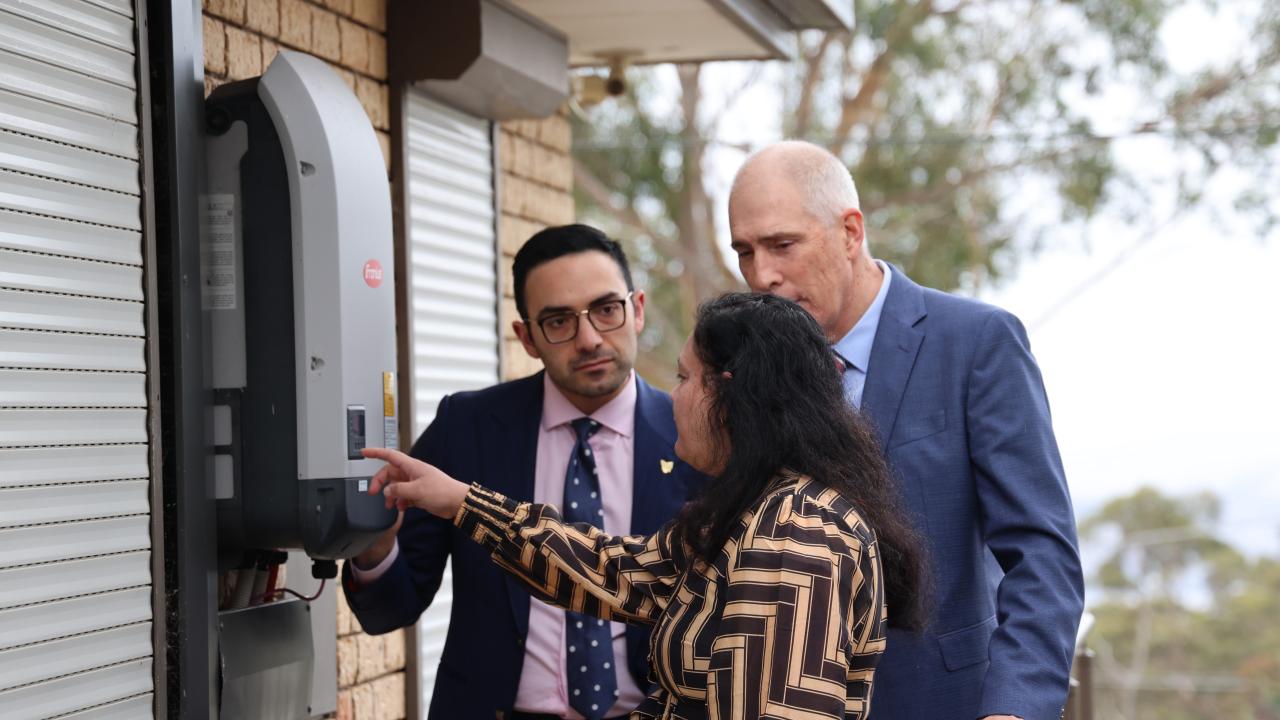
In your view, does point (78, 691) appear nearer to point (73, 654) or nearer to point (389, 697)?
point (73, 654)

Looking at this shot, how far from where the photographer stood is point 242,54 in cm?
343

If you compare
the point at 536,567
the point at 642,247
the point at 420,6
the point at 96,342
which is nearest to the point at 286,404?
the point at 96,342

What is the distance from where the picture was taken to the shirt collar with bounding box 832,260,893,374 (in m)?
2.81

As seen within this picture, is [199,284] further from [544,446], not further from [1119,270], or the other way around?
[1119,270]

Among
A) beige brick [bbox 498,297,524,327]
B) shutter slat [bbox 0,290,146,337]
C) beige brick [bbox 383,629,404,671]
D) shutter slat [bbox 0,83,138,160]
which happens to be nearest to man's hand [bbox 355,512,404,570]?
shutter slat [bbox 0,290,146,337]

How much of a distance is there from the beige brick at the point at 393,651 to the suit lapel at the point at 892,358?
1.95 metres

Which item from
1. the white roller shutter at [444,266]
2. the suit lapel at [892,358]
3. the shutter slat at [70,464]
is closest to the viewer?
the shutter slat at [70,464]

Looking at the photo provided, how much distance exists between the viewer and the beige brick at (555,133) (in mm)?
5301

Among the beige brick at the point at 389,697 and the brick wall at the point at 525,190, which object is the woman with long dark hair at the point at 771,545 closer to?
the beige brick at the point at 389,697

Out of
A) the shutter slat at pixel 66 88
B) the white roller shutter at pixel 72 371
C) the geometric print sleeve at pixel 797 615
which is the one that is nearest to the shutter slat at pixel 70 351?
the white roller shutter at pixel 72 371

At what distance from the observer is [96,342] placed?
2480 mm

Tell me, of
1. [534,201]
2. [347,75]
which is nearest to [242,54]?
[347,75]

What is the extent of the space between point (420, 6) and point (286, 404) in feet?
6.83

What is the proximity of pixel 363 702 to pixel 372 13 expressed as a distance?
2023 millimetres
